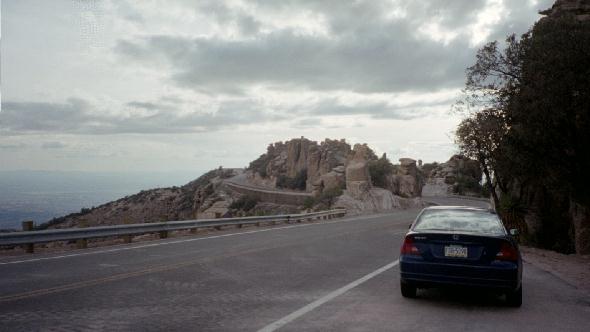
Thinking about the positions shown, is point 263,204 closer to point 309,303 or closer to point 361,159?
point 361,159

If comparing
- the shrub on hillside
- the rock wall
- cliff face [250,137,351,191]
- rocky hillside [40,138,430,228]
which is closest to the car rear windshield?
rocky hillside [40,138,430,228]

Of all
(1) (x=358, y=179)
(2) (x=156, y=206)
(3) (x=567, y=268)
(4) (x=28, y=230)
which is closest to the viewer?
(3) (x=567, y=268)

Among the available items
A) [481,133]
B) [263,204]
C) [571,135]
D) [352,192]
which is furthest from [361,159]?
[571,135]

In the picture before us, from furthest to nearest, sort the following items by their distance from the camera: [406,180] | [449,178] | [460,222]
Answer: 1. [449,178]
2. [406,180]
3. [460,222]

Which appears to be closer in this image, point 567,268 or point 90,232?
point 567,268

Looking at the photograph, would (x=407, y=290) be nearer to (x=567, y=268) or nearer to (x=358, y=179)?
(x=567, y=268)

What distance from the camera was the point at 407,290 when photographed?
8125mm

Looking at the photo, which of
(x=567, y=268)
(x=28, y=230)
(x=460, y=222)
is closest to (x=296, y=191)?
(x=28, y=230)

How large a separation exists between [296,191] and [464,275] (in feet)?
285

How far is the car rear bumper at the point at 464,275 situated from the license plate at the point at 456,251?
14 centimetres

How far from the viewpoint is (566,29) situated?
54.6 feet

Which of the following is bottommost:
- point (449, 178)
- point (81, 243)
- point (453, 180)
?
point (81, 243)

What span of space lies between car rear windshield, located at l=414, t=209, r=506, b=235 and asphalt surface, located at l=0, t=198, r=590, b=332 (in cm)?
112

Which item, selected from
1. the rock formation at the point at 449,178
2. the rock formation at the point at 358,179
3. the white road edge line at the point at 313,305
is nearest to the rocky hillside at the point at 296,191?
the rock formation at the point at 358,179
